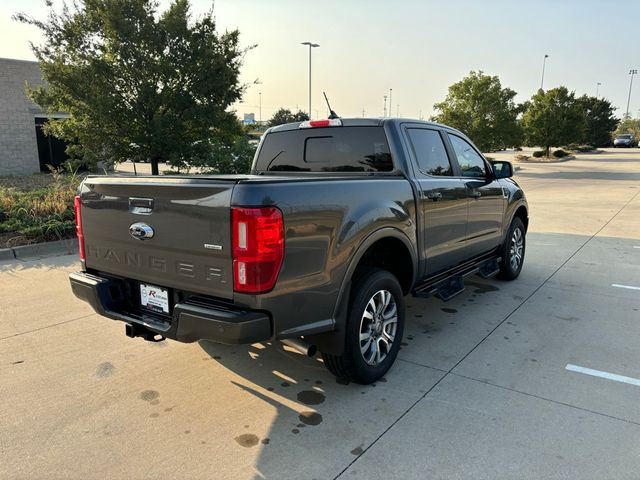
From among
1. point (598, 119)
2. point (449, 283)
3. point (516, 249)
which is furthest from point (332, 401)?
point (598, 119)

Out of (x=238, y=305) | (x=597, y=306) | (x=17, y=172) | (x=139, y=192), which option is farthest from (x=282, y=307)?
(x=17, y=172)

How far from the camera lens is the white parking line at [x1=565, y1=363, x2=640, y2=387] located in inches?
141

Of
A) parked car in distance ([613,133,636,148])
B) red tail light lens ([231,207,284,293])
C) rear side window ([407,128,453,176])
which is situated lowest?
red tail light lens ([231,207,284,293])

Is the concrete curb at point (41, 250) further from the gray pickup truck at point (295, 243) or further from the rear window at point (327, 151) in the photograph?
the rear window at point (327, 151)

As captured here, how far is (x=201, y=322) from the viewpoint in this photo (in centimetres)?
276

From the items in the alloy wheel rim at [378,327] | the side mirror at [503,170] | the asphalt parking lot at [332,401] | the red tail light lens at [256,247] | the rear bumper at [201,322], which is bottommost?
the asphalt parking lot at [332,401]

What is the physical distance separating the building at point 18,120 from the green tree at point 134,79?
7901mm

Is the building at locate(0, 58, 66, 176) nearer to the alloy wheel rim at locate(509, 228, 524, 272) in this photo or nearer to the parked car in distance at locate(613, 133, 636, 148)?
the alloy wheel rim at locate(509, 228, 524, 272)

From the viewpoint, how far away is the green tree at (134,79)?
11797mm

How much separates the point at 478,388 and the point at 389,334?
0.73m

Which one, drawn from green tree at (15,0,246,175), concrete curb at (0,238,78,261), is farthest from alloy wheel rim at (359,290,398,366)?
green tree at (15,0,246,175)

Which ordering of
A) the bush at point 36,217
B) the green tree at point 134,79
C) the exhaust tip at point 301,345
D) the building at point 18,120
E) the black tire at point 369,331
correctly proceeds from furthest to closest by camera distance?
the building at point 18,120
the green tree at point 134,79
the bush at point 36,217
the black tire at point 369,331
the exhaust tip at point 301,345

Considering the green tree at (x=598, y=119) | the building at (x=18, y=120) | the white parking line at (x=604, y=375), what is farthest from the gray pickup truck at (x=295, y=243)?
the green tree at (x=598, y=119)

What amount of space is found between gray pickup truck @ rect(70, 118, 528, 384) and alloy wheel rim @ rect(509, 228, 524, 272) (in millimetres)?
1683
